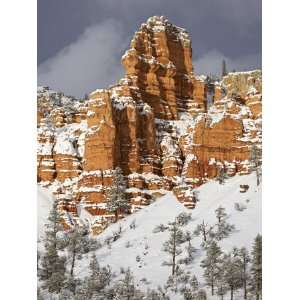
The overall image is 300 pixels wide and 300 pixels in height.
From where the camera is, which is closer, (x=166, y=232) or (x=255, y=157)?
(x=166, y=232)

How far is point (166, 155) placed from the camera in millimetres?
26812

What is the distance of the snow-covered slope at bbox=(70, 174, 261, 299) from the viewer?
48.4 ft

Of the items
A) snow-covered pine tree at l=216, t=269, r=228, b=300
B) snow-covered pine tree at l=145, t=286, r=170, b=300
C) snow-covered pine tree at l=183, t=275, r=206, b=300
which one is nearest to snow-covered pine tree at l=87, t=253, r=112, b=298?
snow-covered pine tree at l=145, t=286, r=170, b=300

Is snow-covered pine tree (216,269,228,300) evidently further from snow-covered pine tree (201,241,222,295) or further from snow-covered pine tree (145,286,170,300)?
snow-covered pine tree (145,286,170,300)

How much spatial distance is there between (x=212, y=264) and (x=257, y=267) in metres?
1.85

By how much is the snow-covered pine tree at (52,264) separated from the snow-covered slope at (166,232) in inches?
21.3

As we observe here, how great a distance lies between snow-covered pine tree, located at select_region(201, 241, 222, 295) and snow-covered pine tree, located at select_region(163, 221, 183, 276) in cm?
74

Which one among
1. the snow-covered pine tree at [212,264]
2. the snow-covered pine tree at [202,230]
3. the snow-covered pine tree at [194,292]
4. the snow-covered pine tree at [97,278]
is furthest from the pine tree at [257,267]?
the snow-covered pine tree at [202,230]

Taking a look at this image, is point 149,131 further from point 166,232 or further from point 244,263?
point 244,263

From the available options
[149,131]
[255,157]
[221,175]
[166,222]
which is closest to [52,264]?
[166,222]

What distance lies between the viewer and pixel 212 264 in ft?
47.5
